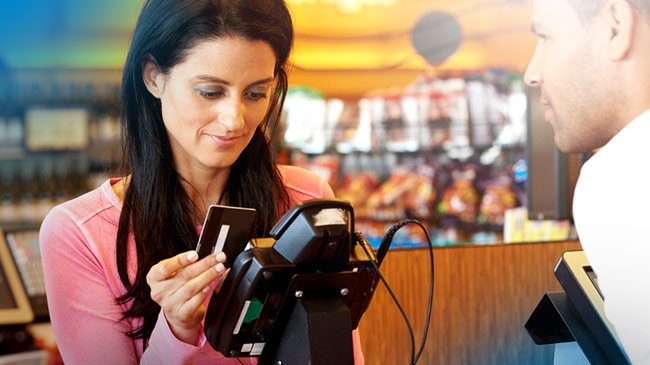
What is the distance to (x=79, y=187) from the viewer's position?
447 centimetres

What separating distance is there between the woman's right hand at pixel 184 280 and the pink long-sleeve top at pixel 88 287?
268 mm

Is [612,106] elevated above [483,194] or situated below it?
above

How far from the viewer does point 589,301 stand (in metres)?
1.19

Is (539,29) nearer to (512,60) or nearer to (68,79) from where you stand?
(68,79)

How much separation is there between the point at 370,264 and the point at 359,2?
4377 mm

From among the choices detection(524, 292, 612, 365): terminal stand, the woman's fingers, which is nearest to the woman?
the woman's fingers

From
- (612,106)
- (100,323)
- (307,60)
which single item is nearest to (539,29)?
(612,106)

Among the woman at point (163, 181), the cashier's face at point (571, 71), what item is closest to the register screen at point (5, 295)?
the woman at point (163, 181)

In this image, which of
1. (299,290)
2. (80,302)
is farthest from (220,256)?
(80,302)

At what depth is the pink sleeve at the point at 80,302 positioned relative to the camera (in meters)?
1.55

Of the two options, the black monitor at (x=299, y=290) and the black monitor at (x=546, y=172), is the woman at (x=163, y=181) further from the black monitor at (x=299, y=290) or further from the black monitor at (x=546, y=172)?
the black monitor at (x=546, y=172)

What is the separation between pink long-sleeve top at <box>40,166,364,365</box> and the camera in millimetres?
1552

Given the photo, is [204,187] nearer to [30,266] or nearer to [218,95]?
[218,95]

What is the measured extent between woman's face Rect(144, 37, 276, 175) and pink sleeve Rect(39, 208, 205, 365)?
273mm
